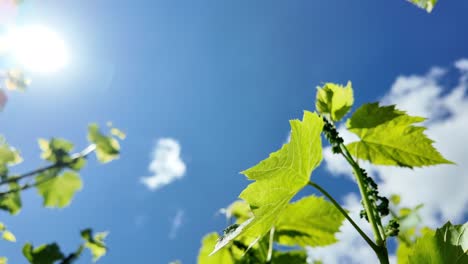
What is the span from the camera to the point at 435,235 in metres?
0.60

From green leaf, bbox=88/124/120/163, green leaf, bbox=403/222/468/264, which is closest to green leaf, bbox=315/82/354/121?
green leaf, bbox=403/222/468/264

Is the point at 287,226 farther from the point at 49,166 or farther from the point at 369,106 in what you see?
the point at 49,166

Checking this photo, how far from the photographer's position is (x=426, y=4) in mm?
706

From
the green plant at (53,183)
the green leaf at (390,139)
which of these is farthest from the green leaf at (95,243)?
the green leaf at (390,139)

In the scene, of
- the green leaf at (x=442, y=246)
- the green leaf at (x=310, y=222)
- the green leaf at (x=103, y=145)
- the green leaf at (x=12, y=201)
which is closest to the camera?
the green leaf at (x=442, y=246)

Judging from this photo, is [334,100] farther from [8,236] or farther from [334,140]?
[8,236]

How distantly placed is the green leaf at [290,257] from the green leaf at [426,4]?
1.00 meters

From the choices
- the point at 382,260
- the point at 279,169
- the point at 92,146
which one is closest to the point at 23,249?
the point at 92,146

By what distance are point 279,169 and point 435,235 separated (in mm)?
307

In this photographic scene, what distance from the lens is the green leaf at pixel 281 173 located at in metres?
0.75

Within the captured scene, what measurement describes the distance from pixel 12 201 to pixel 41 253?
18.5 inches

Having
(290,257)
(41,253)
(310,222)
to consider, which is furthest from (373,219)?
(41,253)

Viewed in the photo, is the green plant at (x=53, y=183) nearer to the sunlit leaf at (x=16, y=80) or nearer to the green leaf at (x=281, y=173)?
the sunlit leaf at (x=16, y=80)

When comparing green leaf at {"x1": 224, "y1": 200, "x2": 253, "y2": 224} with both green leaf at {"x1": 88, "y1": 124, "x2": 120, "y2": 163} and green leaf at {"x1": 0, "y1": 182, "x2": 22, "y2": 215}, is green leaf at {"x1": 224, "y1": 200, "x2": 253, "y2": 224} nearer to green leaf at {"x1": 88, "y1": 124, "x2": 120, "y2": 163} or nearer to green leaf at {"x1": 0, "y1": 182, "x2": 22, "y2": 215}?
green leaf at {"x1": 0, "y1": 182, "x2": 22, "y2": 215}
